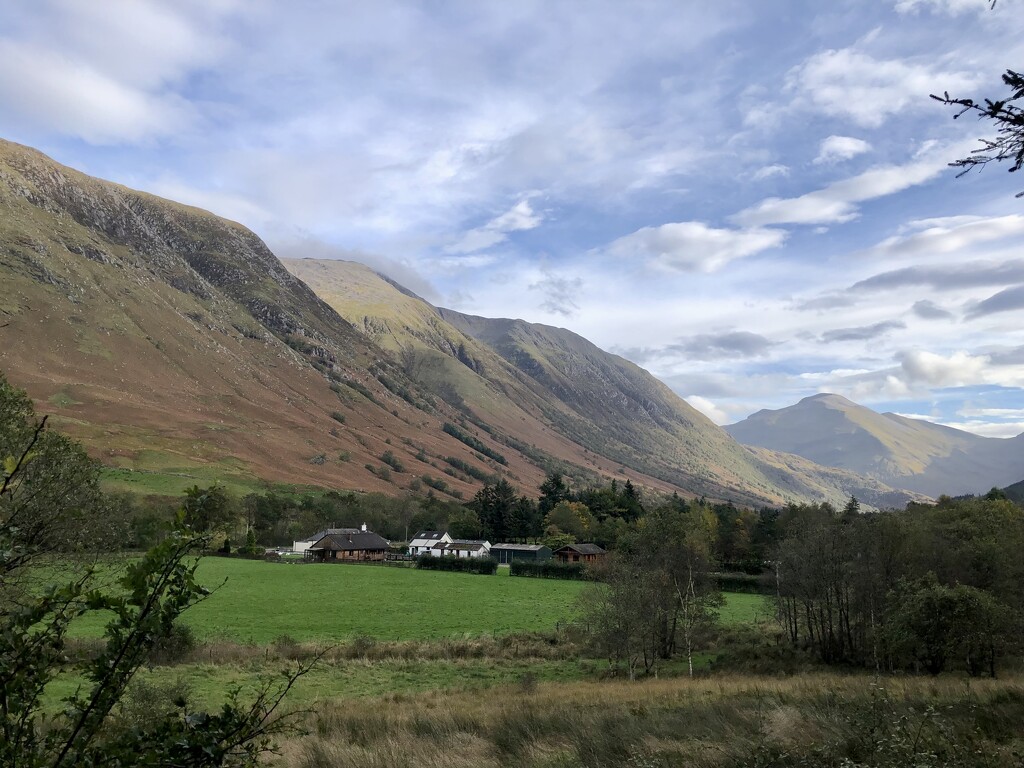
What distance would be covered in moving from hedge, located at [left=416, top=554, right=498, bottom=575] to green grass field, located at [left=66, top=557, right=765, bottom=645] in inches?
169

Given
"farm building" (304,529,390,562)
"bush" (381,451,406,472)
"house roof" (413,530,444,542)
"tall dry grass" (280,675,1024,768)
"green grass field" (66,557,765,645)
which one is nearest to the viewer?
"tall dry grass" (280,675,1024,768)

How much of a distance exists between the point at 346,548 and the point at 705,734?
349 feet

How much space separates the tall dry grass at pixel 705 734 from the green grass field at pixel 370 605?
22075mm

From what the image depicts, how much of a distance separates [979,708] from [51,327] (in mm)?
216286

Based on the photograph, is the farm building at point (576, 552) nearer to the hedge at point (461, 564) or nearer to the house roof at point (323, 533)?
the hedge at point (461, 564)

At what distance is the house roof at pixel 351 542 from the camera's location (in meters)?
111

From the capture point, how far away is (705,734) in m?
13.4

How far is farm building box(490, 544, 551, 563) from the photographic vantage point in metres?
113

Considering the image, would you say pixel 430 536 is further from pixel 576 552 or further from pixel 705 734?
pixel 705 734

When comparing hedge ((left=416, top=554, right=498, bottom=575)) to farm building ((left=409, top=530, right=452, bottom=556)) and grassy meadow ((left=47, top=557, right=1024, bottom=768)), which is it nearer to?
farm building ((left=409, top=530, right=452, bottom=556))

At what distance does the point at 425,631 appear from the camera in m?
47.1

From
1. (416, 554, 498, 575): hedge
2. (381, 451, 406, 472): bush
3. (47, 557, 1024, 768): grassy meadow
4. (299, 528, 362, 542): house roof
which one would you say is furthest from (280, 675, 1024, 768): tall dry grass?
(381, 451, 406, 472): bush

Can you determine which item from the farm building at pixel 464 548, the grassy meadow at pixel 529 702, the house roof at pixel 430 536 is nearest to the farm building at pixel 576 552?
the farm building at pixel 464 548

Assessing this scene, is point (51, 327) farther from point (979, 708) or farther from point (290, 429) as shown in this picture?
point (979, 708)
